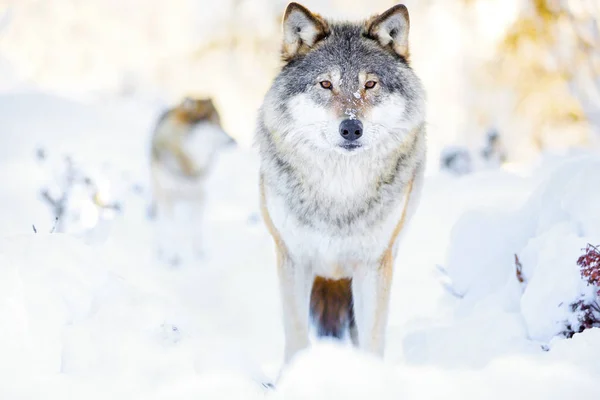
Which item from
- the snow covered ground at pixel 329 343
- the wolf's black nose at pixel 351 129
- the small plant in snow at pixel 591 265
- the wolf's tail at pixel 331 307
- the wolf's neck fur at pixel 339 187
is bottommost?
the wolf's tail at pixel 331 307

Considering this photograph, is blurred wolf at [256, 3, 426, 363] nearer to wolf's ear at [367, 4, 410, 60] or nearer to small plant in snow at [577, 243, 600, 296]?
wolf's ear at [367, 4, 410, 60]

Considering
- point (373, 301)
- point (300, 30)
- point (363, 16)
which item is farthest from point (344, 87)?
point (363, 16)

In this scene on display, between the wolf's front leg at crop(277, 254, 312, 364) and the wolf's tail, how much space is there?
318 mm

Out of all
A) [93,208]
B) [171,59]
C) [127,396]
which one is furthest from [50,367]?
[171,59]

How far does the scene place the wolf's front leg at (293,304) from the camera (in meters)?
3.40

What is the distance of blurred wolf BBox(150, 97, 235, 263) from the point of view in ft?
27.2

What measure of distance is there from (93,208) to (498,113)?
7.77 metres

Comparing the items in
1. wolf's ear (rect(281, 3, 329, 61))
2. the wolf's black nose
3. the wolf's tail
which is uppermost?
wolf's ear (rect(281, 3, 329, 61))

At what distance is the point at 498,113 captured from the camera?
10.9 m

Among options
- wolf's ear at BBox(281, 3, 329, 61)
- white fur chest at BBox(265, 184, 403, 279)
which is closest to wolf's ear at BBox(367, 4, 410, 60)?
wolf's ear at BBox(281, 3, 329, 61)

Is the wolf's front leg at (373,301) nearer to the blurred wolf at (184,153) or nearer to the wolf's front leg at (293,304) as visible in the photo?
the wolf's front leg at (293,304)

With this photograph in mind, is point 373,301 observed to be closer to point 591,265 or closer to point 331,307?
point 331,307

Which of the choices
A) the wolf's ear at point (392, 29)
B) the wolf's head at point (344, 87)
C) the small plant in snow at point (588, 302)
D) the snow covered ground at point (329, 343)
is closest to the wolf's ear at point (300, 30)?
the wolf's head at point (344, 87)

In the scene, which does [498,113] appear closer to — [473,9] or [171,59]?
[473,9]
